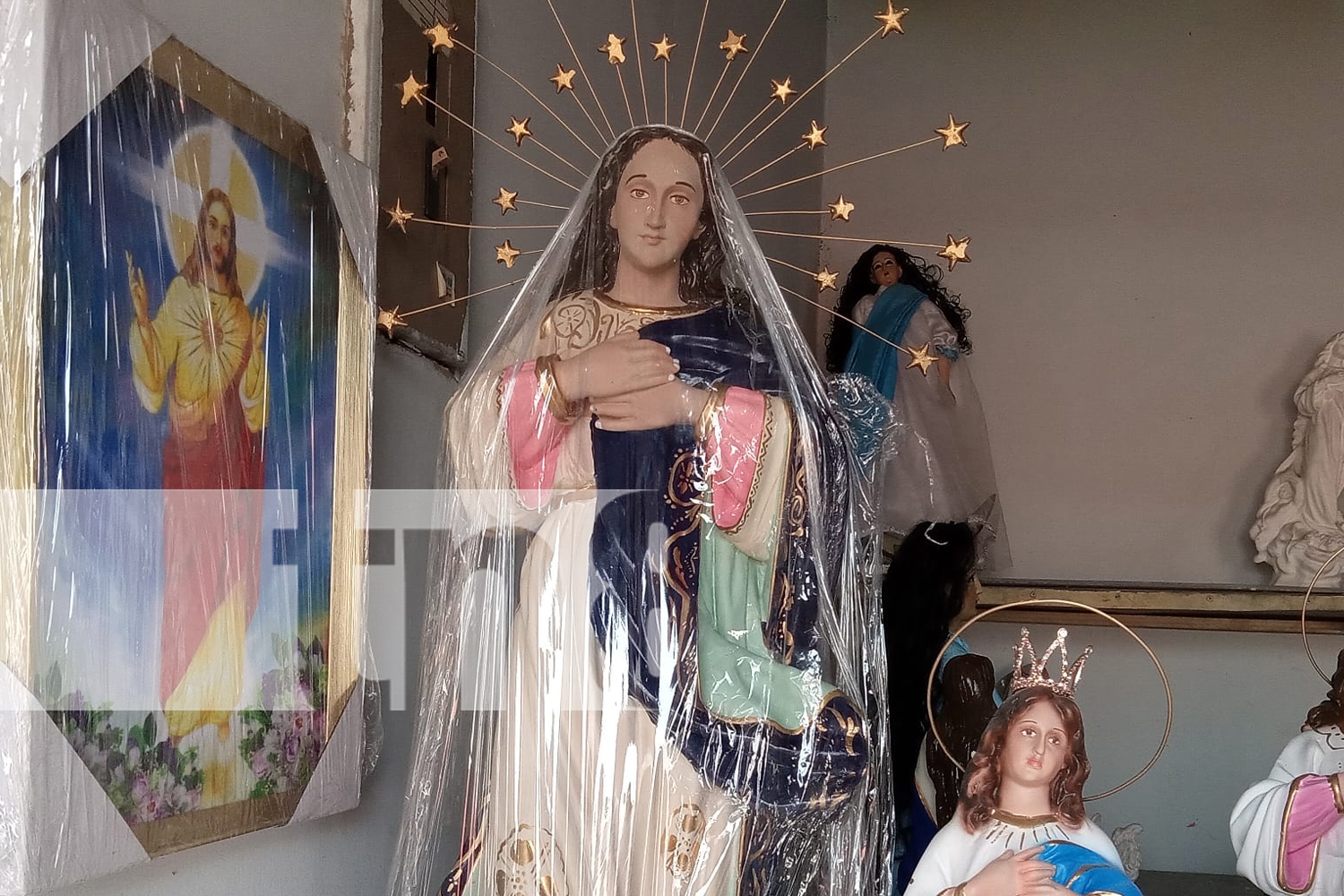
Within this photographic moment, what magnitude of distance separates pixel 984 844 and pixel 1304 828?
55 centimetres

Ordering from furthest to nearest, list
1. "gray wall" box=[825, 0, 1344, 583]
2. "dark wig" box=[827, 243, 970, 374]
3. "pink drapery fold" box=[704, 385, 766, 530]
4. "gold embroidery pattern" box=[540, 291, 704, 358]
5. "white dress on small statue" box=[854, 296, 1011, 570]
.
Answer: "gray wall" box=[825, 0, 1344, 583]
"dark wig" box=[827, 243, 970, 374]
"white dress on small statue" box=[854, 296, 1011, 570]
"gold embroidery pattern" box=[540, 291, 704, 358]
"pink drapery fold" box=[704, 385, 766, 530]

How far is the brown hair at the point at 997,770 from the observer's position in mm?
1802

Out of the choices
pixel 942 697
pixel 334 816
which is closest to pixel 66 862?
pixel 334 816

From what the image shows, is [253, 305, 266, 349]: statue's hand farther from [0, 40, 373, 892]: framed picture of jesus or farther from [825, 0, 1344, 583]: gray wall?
[825, 0, 1344, 583]: gray wall

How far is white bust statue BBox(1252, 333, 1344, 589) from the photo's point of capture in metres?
4.15

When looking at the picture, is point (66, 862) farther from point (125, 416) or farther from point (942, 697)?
point (942, 697)

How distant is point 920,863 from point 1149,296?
3.32m

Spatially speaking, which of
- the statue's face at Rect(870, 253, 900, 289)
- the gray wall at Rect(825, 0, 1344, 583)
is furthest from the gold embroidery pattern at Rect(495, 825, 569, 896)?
the gray wall at Rect(825, 0, 1344, 583)

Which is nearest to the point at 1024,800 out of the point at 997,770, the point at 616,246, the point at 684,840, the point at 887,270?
the point at 997,770

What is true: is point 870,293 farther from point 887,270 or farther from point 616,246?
point 616,246

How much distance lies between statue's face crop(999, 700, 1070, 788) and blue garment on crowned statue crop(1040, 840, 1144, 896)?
0.09 metres

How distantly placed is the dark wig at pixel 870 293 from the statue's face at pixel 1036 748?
256 centimetres

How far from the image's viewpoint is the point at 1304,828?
204 centimetres

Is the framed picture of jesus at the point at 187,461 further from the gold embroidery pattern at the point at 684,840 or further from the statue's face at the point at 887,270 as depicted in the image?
the statue's face at the point at 887,270
